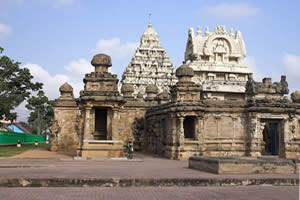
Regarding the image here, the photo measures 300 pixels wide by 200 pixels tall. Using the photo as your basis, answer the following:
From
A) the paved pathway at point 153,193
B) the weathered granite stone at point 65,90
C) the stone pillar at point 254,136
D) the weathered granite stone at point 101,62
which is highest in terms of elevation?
the weathered granite stone at point 101,62

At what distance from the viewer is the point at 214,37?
52.6 meters

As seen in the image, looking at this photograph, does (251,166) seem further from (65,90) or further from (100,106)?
(65,90)

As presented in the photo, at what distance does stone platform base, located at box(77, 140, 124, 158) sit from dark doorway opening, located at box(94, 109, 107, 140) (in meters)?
2.65

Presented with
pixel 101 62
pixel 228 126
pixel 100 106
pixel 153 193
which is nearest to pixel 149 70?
pixel 228 126

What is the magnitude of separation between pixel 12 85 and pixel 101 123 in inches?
659

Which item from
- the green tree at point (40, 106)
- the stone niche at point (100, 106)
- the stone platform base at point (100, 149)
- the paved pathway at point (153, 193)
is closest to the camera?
the paved pathway at point (153, 193)

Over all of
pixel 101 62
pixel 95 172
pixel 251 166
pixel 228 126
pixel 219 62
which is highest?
pixel 219 62

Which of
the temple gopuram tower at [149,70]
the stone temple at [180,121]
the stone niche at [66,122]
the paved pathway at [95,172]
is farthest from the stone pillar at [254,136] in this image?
the temple gopuram tower at [149,70]

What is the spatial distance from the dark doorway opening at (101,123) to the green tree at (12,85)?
14.2 metres

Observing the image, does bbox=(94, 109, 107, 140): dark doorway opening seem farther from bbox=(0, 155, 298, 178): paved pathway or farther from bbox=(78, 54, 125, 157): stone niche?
bbox=(0, 155, 298, 178): paved pathway

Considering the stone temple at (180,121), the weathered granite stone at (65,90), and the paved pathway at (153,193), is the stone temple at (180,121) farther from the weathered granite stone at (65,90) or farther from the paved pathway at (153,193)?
the paved pathway at (153,193)

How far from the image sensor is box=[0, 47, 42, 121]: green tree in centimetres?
3606

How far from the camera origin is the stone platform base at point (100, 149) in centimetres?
2183

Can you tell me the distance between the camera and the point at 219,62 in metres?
52.3
